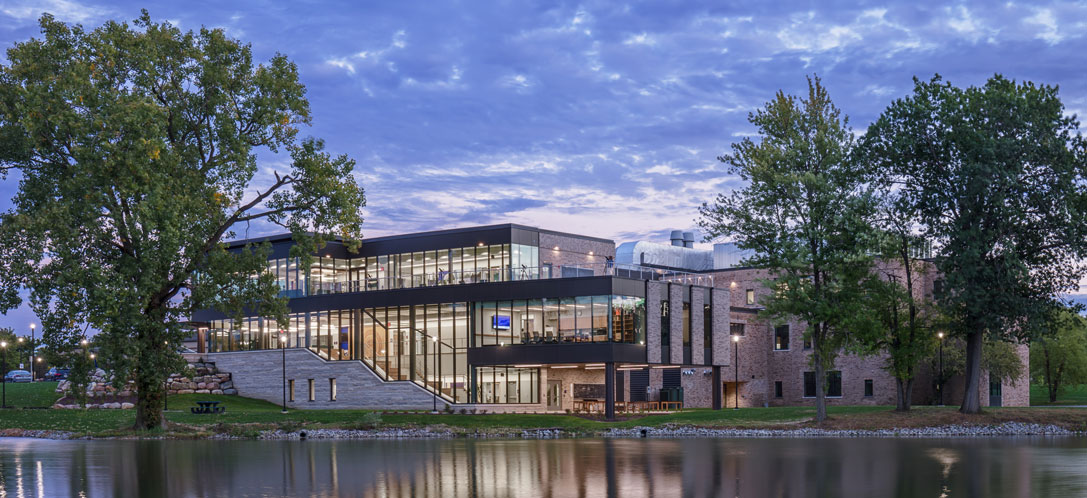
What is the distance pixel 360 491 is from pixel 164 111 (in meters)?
24.2

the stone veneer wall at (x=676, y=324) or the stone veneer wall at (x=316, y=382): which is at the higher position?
the stone veneer wall at (x=676, y=324)

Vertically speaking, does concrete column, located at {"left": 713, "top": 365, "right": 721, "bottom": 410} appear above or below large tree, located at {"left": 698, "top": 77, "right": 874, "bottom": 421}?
below

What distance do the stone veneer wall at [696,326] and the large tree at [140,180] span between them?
26.5m

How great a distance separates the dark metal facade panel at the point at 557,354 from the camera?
190ft

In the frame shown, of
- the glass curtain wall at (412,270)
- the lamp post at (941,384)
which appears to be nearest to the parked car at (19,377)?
the glass curtain wall at (412,270)

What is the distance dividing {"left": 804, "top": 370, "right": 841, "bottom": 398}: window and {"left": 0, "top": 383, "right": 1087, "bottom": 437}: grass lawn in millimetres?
21681

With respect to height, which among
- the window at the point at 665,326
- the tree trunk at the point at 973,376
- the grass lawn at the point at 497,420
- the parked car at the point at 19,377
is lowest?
the parked car at the point at 19,377

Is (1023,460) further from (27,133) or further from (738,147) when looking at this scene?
(27,133)

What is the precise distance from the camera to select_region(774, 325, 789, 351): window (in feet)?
256

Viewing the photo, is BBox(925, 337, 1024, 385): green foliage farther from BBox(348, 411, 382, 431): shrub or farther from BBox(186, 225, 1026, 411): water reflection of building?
BBox(348, 411, 382, 431): shrub

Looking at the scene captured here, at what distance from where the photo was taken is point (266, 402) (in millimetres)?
69812

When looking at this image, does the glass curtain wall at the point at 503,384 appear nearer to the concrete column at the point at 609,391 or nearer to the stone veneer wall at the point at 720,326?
the concrete column at the point at 609,391

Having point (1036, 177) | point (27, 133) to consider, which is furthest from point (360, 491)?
point (1036, 177)

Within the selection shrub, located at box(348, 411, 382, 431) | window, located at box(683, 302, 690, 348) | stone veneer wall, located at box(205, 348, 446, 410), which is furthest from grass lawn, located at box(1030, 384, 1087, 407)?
shrub, located at box(348, 411, 382, 431)
